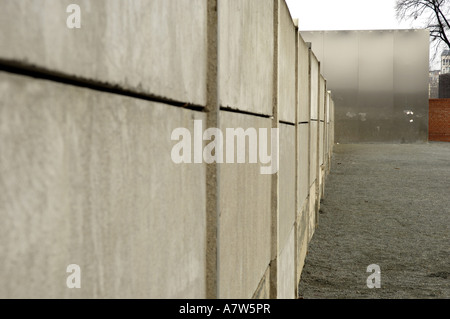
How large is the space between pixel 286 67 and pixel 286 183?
82cm

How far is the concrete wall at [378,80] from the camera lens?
27.2 m

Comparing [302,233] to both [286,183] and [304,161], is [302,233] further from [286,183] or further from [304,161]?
[286,183]

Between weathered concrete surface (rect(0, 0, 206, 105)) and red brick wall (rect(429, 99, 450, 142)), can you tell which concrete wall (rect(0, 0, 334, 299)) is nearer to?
weathered concrete surface (rect(0, 0, 206, 105))

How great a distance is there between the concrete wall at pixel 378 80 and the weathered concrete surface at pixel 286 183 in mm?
23835

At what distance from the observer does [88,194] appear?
85cm

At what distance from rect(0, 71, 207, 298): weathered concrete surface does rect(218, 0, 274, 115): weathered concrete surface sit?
51 cm

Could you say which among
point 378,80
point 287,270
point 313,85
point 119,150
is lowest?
point 287,270

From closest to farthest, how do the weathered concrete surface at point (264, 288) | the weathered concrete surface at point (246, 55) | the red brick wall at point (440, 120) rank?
the weathered concrete surface at point (246, 55), the weathered concrete surface at point (264, 288), the red brick wall at point (440, 120)

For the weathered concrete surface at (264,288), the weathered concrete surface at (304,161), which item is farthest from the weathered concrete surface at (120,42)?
the weathered concrete surface at (304,161)

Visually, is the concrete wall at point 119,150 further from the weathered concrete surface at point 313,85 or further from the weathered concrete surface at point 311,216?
the weathered concrete surface at point 313,85

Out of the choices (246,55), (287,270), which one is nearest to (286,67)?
(287,270)

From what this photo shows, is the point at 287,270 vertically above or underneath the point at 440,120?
underneath

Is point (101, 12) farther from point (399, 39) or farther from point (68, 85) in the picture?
point (399, 39)
